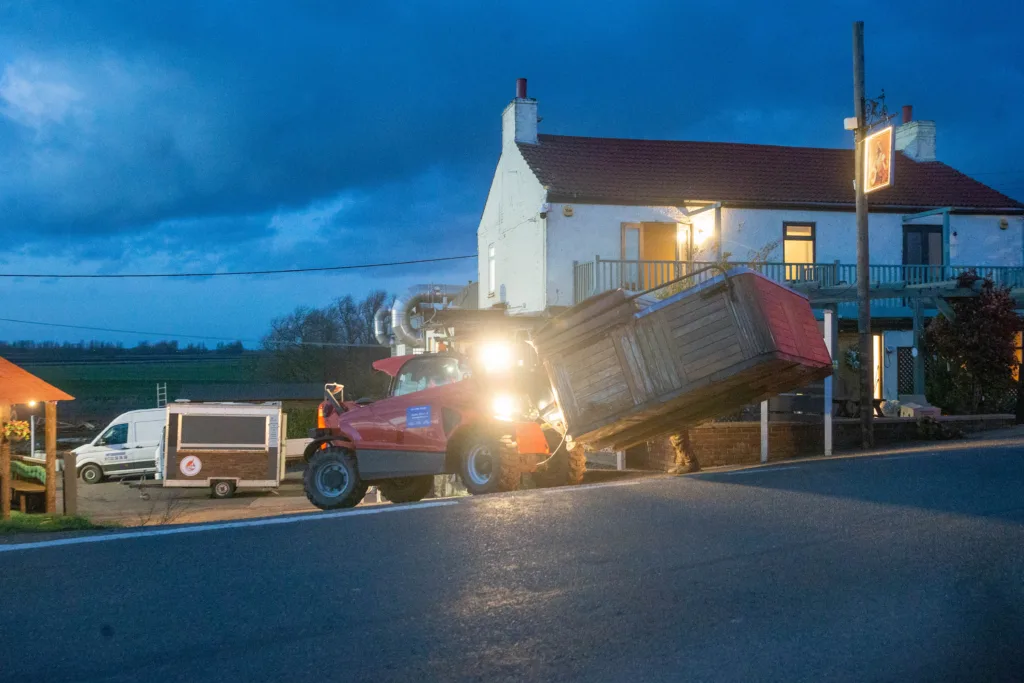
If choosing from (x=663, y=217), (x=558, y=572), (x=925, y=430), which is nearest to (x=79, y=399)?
(x=663, y=217)

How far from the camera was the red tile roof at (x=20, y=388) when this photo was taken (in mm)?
15992

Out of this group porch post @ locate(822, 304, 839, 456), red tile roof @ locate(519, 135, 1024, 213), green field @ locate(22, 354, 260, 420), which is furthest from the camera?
green field @ locate(22, 354, 260, 420)

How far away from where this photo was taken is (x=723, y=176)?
28.8 metres

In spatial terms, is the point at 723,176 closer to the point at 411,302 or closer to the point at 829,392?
the point at 411,302

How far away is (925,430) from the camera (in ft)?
57.8

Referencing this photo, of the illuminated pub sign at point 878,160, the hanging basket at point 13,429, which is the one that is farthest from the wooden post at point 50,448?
the illuminated pub sign at point 878,160

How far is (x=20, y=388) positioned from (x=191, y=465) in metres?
11.7

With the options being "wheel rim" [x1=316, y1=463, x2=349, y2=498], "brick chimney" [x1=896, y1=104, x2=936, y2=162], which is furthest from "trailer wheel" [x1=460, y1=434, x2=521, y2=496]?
"brick chimney" [x1=896, y1=104, x2=936, y2=162]

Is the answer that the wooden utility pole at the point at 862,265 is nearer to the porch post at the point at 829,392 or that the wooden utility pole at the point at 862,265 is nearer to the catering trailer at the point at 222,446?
the porch post at the point at 829,392

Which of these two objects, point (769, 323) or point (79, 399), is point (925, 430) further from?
point (79, 399)

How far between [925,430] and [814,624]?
43.6 ft

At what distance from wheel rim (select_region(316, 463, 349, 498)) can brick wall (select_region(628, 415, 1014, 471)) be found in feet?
18.3

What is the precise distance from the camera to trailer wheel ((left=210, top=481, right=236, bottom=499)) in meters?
27.6

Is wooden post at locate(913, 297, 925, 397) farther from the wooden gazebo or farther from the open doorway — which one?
the wooden gazebo
